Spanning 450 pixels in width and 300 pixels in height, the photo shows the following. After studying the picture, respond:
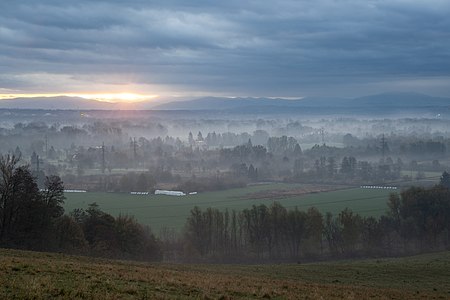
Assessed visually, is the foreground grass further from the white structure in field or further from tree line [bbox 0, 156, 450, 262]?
the white structure in field

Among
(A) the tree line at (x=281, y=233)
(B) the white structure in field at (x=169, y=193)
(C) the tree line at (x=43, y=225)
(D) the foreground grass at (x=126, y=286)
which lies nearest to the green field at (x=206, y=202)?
(B) the white structure in field at (x=169, y=193)

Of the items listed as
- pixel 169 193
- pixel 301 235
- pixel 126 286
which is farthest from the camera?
pixel 169 193

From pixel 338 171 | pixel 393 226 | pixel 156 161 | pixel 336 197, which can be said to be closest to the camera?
pixel 393 226

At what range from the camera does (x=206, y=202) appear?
102 metres

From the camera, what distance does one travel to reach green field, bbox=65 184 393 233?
88375 millimetres

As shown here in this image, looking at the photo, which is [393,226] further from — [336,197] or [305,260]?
[336,197]

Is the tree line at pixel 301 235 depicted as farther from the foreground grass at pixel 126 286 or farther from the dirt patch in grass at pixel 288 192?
the foreground grass at pixel 126 286

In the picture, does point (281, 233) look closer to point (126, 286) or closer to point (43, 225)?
point (43, 225)

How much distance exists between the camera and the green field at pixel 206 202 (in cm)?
8838

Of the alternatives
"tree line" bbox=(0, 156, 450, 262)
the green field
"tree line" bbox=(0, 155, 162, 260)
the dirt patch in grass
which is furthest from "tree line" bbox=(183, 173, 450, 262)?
the dirt patch in grass

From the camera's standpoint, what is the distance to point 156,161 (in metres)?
190

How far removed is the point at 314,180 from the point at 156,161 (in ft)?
220

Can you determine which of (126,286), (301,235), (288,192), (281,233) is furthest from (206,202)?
(126,286)

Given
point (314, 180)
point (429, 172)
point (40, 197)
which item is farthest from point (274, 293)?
point (429, 172)
